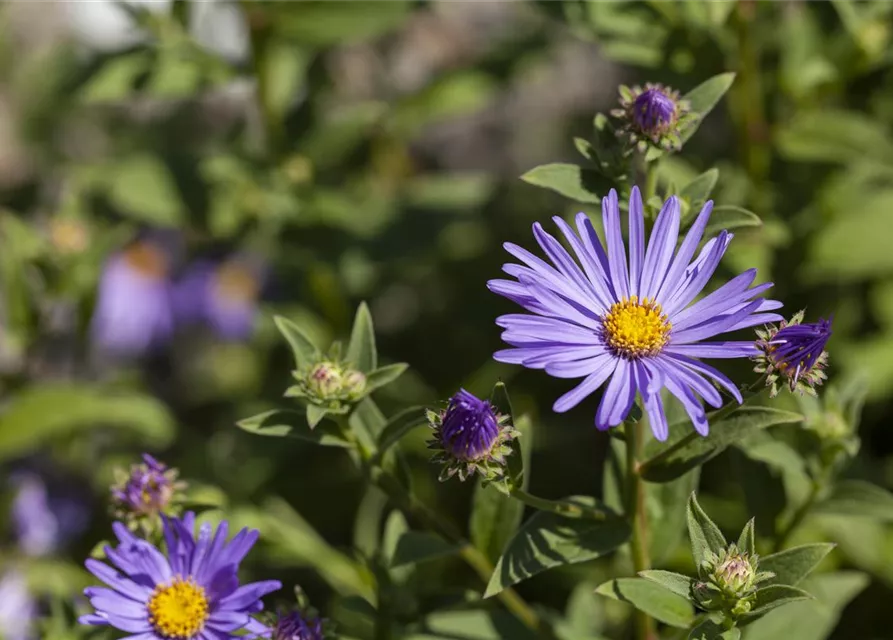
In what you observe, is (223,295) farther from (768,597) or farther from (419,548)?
(768,597)

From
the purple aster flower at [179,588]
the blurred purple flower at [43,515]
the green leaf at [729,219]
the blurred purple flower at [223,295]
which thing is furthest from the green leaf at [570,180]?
the blurred purple flower at [223,295]

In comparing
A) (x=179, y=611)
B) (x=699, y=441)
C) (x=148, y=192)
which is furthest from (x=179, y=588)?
(x=148, y=192)

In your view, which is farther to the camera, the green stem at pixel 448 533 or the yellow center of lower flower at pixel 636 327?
the green stem at pixel 448 533

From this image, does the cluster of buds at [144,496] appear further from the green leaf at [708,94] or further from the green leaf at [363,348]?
the green leaf at [708,94]

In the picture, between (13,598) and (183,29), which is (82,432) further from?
(183,29)

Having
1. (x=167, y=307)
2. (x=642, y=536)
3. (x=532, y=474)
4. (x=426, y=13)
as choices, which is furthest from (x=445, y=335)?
(x=642, y=536)

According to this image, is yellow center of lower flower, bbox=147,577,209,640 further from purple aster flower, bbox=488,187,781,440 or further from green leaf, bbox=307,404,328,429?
purple aster flower, bbox=488,187,781,440
